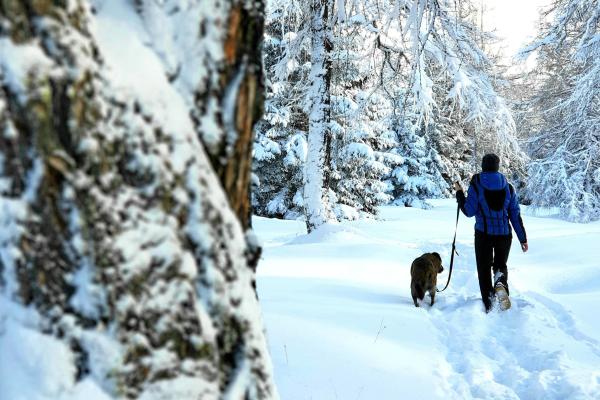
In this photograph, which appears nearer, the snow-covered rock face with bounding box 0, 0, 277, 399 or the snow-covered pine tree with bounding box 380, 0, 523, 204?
the snow-covered rock face with bounding box 0, 0, 277, 399

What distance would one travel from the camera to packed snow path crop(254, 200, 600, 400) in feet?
10.4

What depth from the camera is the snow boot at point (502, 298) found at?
5059 millimetres

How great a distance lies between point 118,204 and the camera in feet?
3.50

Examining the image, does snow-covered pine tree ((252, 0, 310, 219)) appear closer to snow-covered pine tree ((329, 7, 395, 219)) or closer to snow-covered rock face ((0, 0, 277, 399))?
snow-covered pine tree ((329, 7, 395, 219))

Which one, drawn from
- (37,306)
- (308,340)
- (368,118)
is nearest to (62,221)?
(37,306)

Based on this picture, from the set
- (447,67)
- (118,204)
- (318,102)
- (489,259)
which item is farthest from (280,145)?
(118,204)

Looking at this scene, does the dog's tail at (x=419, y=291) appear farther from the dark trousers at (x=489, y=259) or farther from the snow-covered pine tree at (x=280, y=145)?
the snow-covered pine tree at (x=280, y=145)

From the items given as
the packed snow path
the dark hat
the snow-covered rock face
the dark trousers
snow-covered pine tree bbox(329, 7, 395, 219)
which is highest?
snow-covered pine tree bbox(329, 7, 395, 219)

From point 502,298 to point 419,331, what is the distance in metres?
1.28

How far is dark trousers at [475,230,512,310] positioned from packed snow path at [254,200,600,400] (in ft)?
0.65

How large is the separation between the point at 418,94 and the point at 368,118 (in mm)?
9237

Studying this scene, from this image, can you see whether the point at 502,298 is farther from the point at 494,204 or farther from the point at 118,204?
the point at 118,204

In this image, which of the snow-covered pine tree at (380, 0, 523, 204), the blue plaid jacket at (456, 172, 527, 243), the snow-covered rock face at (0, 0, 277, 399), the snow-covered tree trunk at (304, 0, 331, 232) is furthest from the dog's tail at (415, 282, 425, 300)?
the snow-covered tree trunk at (304, 0, 331, 232)

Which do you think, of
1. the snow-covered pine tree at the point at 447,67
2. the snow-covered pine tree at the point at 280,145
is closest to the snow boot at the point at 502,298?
the snow-covered pine tree at the point at 447,67
